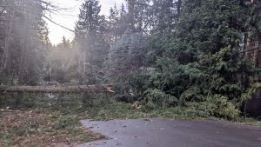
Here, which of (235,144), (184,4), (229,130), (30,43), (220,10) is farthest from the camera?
(30,43)

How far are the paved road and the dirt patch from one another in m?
0.50

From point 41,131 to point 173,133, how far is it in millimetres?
3639

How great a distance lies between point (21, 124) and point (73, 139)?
2.70m

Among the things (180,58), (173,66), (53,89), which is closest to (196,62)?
(173,66)

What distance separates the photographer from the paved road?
8234 millimetres

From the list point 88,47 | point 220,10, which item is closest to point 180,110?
point 220,10

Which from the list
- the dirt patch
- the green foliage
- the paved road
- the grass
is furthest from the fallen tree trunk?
the paved road

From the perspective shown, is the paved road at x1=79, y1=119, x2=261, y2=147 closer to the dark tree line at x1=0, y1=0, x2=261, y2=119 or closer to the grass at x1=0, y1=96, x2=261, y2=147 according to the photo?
the grass at x1=0, y1=96, x2=261, y2=147

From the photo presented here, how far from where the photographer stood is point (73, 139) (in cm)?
864

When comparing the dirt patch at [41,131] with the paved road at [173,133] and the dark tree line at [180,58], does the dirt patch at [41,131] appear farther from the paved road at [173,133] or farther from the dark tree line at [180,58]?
the dark tree line at [180,58]

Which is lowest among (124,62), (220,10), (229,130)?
(229,130)

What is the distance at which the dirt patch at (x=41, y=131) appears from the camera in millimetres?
8516

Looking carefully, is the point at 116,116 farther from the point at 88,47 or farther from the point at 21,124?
the point at 88,47

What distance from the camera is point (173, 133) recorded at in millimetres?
9500
